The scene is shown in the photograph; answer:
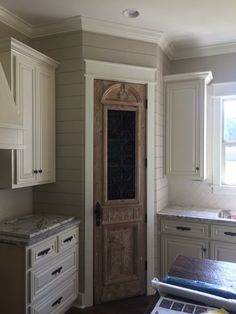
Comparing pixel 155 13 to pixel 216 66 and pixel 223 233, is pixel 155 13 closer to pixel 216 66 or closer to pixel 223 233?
pixel 216 66

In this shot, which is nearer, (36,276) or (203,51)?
(36,276)

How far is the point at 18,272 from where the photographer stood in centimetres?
224

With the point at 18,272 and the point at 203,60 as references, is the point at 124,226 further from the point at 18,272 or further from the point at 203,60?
the point at 203,60

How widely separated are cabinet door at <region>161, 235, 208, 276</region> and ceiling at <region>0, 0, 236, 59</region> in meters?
2.34

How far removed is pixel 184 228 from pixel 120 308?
1.09 m

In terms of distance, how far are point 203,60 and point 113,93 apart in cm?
143

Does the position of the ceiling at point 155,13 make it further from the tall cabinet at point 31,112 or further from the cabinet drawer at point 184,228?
the cabinet drawer at point 184,228

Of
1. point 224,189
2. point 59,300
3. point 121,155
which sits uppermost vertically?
point 121,155

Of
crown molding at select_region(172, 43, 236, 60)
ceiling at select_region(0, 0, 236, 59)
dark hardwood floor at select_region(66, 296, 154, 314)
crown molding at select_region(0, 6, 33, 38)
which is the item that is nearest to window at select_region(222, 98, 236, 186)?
crown molding at select_region(172, 43, 236, 60)

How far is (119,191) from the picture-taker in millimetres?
3090

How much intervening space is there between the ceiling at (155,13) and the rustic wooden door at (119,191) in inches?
25.6

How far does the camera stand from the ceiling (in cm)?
256

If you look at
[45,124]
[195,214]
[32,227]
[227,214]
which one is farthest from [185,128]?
[32,227]

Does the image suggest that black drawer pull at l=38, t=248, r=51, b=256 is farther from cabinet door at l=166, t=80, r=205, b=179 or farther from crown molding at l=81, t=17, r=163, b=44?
crown molding at l=81, t=17, r=163, b=44
